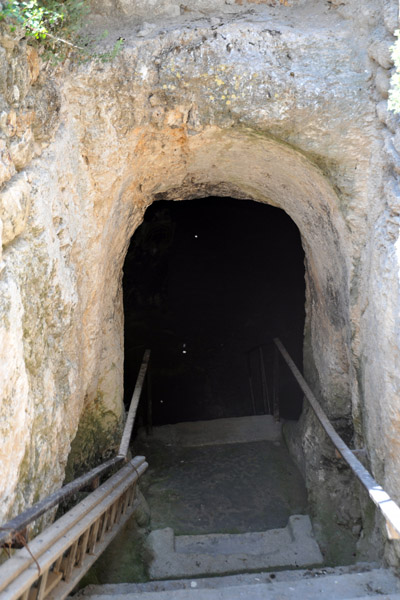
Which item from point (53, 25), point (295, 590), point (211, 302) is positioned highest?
point (53, 25)

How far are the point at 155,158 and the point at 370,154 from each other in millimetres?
1457

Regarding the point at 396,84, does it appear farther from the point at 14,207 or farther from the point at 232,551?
the point at 232,551

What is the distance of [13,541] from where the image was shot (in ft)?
6.99

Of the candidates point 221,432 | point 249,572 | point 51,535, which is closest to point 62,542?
point 51,535

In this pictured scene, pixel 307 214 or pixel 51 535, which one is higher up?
pixel 307 214

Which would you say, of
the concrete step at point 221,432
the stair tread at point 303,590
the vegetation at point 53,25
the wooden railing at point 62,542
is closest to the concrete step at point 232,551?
the wooden railing at point 62,542

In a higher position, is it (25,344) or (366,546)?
(25,344)

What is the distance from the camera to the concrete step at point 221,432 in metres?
5.80

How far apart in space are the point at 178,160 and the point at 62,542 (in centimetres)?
268

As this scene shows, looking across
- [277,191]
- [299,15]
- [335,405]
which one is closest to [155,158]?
[277,191]

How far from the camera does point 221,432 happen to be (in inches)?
233

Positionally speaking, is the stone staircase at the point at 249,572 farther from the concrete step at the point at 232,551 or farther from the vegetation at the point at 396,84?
the vegetation at the point at 396,84

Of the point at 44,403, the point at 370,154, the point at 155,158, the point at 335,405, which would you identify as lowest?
the point at 335,405

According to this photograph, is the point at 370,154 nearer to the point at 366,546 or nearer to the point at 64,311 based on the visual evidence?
the point at 64,311
